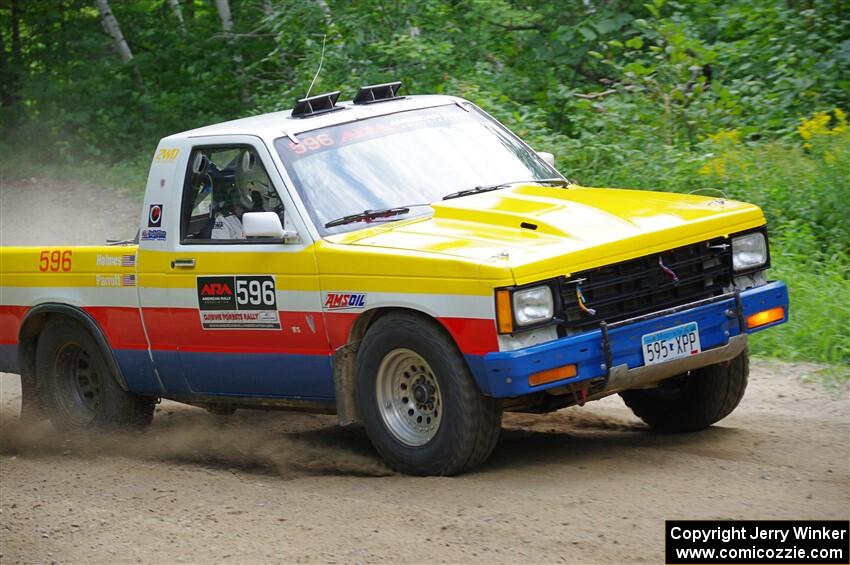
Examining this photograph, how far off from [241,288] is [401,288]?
45.0 inches

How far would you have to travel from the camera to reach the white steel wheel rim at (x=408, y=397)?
6.19 meters

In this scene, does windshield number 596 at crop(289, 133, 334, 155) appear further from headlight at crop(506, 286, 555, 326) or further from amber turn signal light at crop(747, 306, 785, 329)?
amber turn signal light at crop(747, 306, 785, 329)

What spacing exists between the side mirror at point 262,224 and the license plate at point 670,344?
6.16 ft

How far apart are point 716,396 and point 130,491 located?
3.05 m

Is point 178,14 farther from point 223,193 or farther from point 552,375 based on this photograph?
point 552,375

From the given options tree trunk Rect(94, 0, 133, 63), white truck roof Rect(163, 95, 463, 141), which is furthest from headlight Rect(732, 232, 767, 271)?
tree trunk Rect(94, 0, 133, 63)

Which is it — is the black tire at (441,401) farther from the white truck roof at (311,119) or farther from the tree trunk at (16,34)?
the tree trunk at (16,34)

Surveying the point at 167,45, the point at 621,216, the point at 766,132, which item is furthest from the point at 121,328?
the point at 167,45

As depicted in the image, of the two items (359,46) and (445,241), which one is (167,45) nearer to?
(359,46)

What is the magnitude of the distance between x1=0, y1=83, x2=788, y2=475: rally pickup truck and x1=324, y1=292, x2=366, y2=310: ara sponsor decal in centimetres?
1

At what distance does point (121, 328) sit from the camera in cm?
759

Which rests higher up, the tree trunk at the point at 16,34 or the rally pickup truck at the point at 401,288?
the tree trunk at the point at 16,34

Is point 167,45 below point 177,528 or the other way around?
the other way around

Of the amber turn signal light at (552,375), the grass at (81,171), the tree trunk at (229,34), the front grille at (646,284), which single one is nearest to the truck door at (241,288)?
the amber turn signal light at (552,375)
